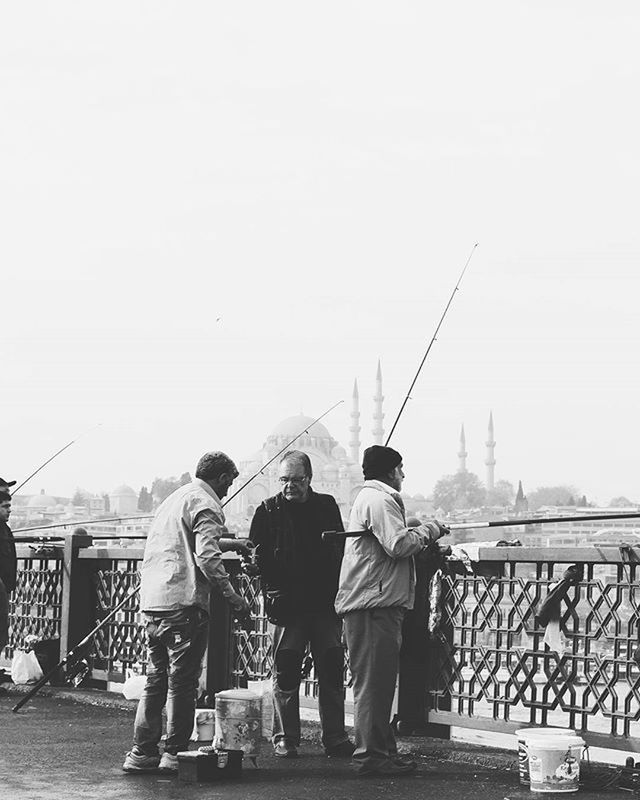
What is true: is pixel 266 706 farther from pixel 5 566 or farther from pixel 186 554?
pixel 5 566

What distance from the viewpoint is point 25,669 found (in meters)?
10.4

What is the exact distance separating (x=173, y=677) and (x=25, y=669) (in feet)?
13.7

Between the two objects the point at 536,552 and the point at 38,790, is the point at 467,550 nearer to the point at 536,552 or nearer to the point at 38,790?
the point at 536,552

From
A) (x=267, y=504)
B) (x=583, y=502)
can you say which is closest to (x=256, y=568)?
(x=267, y=504)

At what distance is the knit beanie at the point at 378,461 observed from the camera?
21.8 ft

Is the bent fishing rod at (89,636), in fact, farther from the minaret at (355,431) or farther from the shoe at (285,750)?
the minaret at (355,431)

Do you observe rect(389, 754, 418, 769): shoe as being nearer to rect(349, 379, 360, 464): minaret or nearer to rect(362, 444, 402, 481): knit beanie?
rect(362, 444, 402, 481): knit beanie

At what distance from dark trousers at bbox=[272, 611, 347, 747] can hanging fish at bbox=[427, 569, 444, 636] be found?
20.8 inches

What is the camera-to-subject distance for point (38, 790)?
6.14m

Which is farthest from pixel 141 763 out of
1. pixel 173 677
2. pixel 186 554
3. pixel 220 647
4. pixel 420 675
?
pixel 220 647

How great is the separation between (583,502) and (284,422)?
52139mm

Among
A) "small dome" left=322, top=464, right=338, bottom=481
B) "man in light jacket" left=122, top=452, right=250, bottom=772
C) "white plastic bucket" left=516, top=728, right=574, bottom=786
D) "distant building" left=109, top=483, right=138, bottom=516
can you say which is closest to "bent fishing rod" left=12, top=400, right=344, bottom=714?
"man in light jacket" left=122, top=452, right=250, bottom=772

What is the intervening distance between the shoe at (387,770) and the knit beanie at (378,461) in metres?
1.33

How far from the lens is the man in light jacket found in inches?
259
